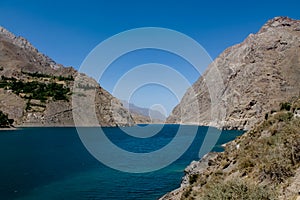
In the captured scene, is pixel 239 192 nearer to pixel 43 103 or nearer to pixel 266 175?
pixel 266 175

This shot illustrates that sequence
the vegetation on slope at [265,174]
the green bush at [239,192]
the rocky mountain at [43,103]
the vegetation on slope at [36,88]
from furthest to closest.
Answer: the vegetation on slope at [36,88], the rocky mountain at [43,103], the vegetation on slope at [265,174], the green bush at [239,192]

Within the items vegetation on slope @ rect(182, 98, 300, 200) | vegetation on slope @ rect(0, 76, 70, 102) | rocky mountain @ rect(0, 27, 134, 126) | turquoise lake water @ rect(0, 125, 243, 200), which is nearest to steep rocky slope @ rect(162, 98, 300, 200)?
vegetation on slope @ rect(182, 98, 300, 200)

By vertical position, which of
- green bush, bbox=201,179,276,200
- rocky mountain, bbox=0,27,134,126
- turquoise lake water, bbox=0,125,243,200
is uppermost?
rocky mountain, bbox=0,27,134,126

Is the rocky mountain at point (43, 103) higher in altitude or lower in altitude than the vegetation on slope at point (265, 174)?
higher

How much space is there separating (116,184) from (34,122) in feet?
438

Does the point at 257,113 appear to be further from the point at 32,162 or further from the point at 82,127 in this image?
the point at 32,162

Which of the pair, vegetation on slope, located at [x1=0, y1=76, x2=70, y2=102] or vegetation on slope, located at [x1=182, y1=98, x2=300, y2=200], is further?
vegetation on slope, located at [x1=0, y1=76, x2=70, y2=102]

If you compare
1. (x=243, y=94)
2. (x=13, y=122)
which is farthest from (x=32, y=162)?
(x=243, y=94)

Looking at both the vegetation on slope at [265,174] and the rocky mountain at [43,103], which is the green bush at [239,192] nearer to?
the vegetation on slope at [265,174]

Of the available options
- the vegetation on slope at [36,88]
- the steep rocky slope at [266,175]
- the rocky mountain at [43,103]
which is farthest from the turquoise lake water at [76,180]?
the vegetation on slope at [36,88]

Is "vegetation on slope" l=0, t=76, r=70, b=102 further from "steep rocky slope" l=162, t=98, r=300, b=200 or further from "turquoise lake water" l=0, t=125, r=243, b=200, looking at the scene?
"steep rocky slope" l=162, t=98, r=300, b=200

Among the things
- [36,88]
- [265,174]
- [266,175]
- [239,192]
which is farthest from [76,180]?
[36,88]

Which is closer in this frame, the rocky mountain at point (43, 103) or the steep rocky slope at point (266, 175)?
the steep rocky slope at point (266, 175)

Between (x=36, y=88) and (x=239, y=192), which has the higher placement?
(x=36, y=88)
